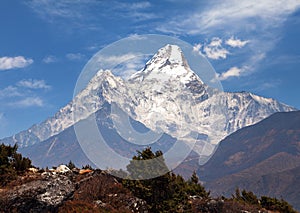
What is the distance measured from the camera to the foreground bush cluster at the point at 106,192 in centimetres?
2714

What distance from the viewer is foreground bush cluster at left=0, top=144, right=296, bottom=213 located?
2714cm

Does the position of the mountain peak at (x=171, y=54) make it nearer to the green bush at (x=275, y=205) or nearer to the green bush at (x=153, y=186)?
the green bush at (x=153, y=186)

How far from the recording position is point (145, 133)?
76.6 ft

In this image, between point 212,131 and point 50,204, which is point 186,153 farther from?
point 50,204

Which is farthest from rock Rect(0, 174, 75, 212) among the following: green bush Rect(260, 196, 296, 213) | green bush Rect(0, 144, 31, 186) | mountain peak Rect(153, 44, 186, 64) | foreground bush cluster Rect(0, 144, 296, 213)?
green bush Rect(260, 196, 296, 213)


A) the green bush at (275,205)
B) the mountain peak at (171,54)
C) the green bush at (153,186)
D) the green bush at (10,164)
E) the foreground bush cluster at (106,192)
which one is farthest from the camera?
the green bush at (275,205)

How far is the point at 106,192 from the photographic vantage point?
32.0 meters

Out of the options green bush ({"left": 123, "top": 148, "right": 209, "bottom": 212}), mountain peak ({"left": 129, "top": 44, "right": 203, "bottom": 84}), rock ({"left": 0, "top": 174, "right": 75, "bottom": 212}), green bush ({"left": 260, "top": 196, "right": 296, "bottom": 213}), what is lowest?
rock ({"left": 0, "top": 174, "right": 75, "bottom": 212})

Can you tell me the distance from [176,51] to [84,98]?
607 centimetres

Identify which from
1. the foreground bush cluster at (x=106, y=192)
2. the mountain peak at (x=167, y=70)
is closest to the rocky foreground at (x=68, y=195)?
the foreground bush cluster at (x=106, y=192)

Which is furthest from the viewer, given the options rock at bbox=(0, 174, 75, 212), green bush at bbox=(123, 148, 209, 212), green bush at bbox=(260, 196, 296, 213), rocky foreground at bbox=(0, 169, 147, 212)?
green bush at bbox=(260, 196, 296, 213)

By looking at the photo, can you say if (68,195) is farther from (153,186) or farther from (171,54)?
(171,54)

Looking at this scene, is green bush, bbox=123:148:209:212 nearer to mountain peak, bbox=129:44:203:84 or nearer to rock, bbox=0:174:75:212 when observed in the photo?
rock, bbox=0:174:75:212

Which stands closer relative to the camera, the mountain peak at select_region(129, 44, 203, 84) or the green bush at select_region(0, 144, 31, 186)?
the mountain peak at select_region(129, 44, 203, 84)
